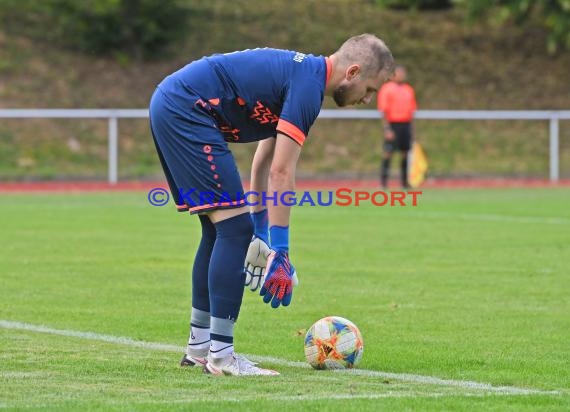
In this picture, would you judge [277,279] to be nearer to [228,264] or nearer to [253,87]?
[228,264]

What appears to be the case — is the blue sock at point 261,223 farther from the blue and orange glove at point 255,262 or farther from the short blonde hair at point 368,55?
the short blonde hair at point 368,55

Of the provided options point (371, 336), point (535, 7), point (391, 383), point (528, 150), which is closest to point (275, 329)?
point (371, 336)

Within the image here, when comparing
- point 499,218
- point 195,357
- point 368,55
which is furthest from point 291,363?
point 499,218

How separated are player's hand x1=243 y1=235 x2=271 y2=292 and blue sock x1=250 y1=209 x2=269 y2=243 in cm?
40

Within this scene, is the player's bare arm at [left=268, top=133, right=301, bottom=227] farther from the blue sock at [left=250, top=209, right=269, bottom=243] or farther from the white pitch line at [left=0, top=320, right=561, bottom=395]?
the white pitch line at [left=0, top=320, right=561, bottom=395]

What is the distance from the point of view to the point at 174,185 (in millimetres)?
7340

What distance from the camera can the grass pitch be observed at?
6.32m

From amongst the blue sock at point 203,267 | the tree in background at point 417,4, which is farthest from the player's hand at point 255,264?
the tree in background at point 417,4

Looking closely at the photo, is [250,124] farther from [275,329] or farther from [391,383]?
[275,329]

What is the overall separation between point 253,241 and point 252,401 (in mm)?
1445

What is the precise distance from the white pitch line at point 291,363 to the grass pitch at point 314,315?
0.01 metres

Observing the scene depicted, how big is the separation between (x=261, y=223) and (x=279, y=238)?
757 mm

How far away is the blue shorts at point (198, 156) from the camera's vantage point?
6.99 metres

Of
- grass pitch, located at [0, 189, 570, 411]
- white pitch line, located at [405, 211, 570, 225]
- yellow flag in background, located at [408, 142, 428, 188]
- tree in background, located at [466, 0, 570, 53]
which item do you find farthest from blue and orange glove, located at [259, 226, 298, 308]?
tree in background, located at [466, 0, 570, 53]
